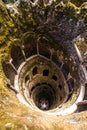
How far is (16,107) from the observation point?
47.5 feet

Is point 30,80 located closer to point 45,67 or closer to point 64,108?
point 45,67

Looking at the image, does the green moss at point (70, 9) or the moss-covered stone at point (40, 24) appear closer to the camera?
the moss-covered stone at point (40, 24)

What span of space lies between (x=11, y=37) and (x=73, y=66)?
7812 millimetres

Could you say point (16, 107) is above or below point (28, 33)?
below

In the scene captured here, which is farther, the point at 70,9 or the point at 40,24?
the point at 40,24

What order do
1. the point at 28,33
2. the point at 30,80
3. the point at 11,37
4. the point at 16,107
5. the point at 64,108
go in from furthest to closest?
the point at 30,80 < the point at 28,33 < the point at 11,37 < the point at 64,108 < the point at 16,107

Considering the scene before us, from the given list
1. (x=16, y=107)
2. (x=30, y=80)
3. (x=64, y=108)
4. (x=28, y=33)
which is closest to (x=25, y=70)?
(x=30, y=80)

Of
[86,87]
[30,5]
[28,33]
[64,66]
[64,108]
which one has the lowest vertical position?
[64,108]

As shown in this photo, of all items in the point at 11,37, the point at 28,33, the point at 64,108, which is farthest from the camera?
the point at 28,33

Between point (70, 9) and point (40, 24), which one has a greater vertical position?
point (40, 24)

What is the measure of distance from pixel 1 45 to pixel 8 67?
262 centimetres

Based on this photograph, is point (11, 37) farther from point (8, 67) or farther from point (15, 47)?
point (8, 67)

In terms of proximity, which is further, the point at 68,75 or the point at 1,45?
the point at 68,75

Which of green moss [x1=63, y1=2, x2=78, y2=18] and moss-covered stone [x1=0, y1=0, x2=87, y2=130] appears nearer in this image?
moss-covered stone [x1=0, y1=0, x2=87, y2=130]
